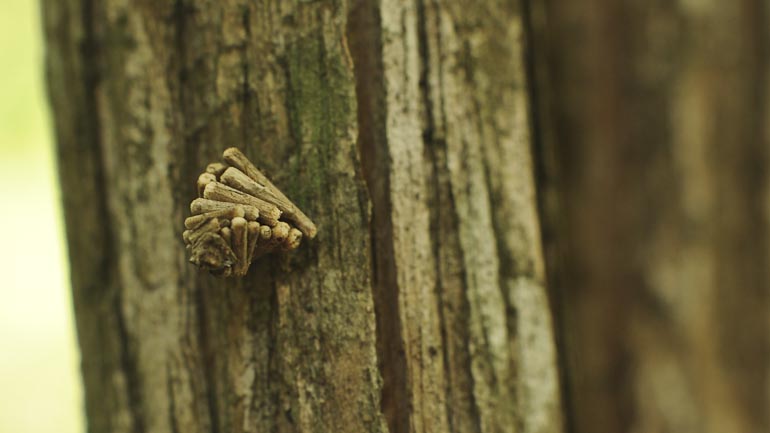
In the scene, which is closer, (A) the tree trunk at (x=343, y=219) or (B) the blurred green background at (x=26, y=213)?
(A) the tree trunk at (x=343, y=219)

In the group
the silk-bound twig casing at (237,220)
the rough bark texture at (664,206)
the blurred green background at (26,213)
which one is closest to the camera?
the silk-bound twig casing at (237,220)

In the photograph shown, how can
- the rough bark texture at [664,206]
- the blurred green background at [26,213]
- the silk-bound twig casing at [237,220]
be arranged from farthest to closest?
the blurred green background at [26,213]
the rough bark texture at [664,206]
the silk-bound twig casing at [237,220]

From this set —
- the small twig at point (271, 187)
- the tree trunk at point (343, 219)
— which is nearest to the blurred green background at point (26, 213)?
the tree trunk at point (343, 219)

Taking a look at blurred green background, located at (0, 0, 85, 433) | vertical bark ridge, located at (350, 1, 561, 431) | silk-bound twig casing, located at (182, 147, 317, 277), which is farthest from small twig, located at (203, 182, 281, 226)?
blurred green background, located at (0, 0, 85, 433)

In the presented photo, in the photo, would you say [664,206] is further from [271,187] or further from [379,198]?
[271,187]

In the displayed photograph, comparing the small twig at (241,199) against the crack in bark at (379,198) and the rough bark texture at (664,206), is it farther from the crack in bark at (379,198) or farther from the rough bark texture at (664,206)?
the rough bark texture at (664,206)

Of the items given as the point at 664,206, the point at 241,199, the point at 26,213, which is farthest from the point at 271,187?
the point at 26,213

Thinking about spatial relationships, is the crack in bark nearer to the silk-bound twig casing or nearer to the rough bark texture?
the silk-bound twig casing
